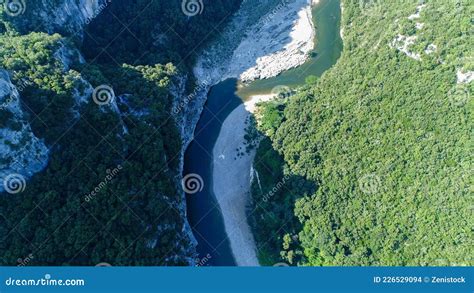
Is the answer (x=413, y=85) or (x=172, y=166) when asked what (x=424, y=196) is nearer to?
(x=413, y=85)

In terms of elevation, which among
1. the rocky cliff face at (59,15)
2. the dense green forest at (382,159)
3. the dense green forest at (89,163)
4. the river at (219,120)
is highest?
the rocky cliff face at (59,15)

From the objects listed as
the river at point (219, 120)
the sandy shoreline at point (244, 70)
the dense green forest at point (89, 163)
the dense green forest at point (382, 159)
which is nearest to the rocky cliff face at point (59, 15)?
the dense green forest at point (89, 163)

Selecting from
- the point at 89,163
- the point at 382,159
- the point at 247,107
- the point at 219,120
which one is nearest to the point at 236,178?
the point at 219,120

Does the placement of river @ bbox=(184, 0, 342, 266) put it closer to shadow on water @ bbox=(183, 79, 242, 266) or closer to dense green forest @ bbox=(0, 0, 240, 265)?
shadow on water @ bbox=(183, 79, 242, 266)

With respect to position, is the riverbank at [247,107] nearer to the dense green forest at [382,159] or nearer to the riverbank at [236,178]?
the riverbank at [236,178]

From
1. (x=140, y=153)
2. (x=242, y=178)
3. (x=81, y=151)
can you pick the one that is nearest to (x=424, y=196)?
(x=242, y=178)

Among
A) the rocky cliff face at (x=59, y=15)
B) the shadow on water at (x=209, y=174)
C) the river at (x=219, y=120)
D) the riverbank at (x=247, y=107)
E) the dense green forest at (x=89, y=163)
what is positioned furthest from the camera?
the riverbank at (x=247, y=107)

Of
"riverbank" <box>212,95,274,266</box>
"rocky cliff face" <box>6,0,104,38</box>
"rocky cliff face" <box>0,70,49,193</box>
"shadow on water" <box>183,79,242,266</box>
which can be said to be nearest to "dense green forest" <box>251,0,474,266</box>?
"riverbank" <box>212,95,274,266</box>
